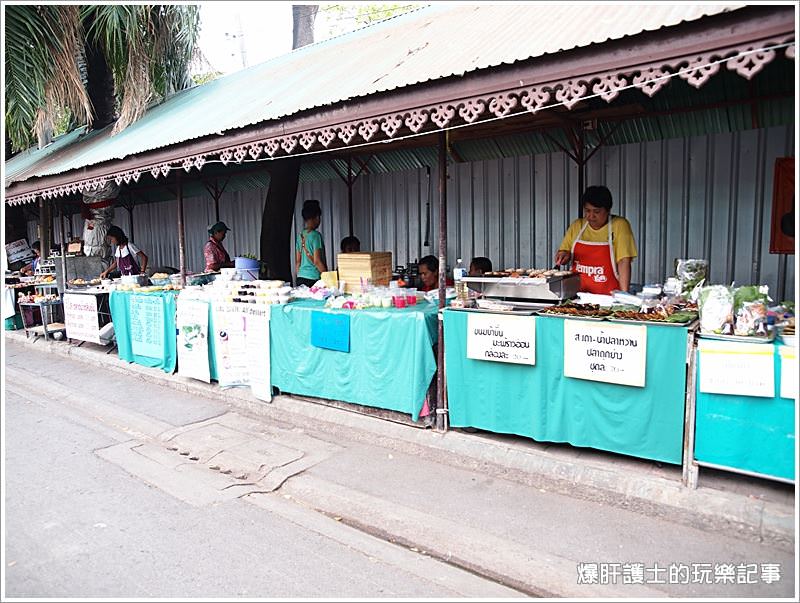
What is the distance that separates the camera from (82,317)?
9.10m

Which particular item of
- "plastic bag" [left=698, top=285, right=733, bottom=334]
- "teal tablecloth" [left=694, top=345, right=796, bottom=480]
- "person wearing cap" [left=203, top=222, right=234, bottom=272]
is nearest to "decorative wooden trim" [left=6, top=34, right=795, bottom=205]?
"plastic bag" [left=698, top=285, right=733, bottom=334]

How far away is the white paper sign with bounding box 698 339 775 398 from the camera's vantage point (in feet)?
11.3

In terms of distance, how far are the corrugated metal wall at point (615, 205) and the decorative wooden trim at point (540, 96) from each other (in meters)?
3.21

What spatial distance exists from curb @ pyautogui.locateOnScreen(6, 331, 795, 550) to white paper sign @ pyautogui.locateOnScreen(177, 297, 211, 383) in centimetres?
65

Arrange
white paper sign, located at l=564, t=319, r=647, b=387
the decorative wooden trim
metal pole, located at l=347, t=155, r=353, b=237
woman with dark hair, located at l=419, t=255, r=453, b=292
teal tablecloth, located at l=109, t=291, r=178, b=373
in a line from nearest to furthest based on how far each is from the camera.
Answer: the decorative wooden trim, white paper sign, located at l=564, t=319, r=647, b=387, woman with dark hair, located at l=419, t=255, r=453, b=292, teal tablecloth, located at l=109, t=291, r=178, b=373, metal pole, located at l=347, t=155, r=353, b=237

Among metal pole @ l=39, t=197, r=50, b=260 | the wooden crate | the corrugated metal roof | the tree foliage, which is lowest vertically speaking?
the wooden crate

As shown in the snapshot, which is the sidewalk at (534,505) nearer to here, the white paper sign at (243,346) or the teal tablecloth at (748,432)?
the teal tablecloth at (748,432)

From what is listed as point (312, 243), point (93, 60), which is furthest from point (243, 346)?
point (93, 60)

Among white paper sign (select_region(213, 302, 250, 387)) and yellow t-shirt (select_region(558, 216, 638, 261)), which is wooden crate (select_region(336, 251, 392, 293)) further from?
yellow t-shirt (select_region(558, 216, 638, 261))

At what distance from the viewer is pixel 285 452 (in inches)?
203

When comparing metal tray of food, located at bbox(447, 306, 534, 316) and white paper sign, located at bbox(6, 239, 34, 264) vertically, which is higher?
white paper sign, located at bbox(6, 239, 34, 264)

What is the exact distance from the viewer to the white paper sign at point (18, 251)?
48.6 feet

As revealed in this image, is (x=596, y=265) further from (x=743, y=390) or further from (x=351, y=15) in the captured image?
(x=351, y=15)

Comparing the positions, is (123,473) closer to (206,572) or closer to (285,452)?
(285,452)
